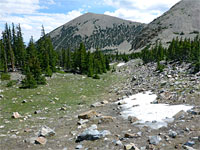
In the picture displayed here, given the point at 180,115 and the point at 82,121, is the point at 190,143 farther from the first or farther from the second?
the point at 82,121

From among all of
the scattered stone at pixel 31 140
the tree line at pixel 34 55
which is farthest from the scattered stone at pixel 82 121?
the tree line at pixel 34 55

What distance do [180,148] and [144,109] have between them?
6.49 meters

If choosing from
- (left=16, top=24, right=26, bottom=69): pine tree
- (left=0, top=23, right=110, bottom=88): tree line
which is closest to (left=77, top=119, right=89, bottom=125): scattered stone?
(left=0, top=23, right=110, bottom=88): tree line

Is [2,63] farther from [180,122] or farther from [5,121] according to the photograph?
[180,122]

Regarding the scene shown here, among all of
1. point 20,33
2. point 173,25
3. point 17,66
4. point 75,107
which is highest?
point 173,25

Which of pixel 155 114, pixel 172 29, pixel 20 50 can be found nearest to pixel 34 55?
A: pixel 20 50

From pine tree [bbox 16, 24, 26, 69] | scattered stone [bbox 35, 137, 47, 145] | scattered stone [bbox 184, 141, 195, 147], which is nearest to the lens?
scattered stone [bbox 184, 141, 195, 147]

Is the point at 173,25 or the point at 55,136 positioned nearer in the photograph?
the point at 55,136

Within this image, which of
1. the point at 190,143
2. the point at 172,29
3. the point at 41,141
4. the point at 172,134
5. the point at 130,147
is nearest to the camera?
the point at 190,143

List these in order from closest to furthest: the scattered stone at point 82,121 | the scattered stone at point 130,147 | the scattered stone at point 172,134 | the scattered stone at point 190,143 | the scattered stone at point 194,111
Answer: the scattered stone at point 190,143, the scattered stone at point 130,147, the scattered stone at point 172,134, the scattered stone at point 194,111, the scattered stone at point 82,121

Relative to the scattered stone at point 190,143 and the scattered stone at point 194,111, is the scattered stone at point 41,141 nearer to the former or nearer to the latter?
the scattered stone at point 190,143

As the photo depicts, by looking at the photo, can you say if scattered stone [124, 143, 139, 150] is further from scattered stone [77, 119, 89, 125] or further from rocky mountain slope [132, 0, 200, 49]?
rocky mountain slope [132, 0, 200, 49]

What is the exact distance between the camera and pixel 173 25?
189m

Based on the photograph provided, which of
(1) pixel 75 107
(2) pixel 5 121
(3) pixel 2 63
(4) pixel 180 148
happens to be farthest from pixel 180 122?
(3) pixel 2 63
